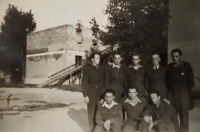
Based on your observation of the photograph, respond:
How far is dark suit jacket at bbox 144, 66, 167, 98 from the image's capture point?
1620 mm

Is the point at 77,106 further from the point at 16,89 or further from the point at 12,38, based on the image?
the point at 12,38

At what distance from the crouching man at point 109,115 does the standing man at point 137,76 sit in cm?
27

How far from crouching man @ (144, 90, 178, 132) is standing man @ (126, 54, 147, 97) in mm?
139

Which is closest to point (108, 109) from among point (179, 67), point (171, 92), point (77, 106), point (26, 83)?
point (77, 106)

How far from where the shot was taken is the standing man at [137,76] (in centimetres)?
162

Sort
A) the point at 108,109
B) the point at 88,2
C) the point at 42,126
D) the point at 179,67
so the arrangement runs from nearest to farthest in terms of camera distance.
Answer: the point at 108,109
the point at 179,67
the point at 42,126
the point at 88,2

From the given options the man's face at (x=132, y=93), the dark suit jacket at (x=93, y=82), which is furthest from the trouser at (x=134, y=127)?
the dark suit jacket at (x=93, y=82)

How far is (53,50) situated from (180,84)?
1.25m

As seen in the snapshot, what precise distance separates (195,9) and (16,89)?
1904 millimetres

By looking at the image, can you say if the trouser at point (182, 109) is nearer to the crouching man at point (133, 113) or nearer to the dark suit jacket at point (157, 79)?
the dark suit jacket at point (157, 79)

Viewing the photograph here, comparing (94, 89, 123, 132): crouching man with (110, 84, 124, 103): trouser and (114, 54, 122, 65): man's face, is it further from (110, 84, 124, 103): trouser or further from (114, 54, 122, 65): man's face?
(114, 54, 122, 65): man's face

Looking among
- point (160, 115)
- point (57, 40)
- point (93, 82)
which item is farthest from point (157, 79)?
point (57, 40)

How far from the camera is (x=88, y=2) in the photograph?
1.88m

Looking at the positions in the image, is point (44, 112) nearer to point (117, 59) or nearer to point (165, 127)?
point (117, 59)
